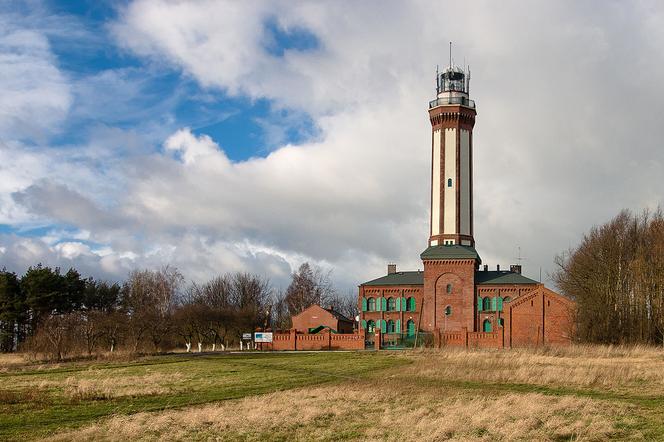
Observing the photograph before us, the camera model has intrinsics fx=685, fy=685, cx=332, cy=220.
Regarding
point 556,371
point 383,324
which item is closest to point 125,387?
point 556,371

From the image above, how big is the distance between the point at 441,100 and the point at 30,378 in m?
46.9

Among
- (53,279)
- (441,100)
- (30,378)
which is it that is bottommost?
(30,378)

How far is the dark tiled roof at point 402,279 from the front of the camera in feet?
222

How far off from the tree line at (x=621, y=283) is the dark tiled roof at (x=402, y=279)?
63.5ft

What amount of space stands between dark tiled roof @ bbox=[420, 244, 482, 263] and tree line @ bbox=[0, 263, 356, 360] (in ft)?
55.7

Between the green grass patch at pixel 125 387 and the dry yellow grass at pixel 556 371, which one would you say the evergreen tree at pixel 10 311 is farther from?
the dry yellow grass at pixel 556 371

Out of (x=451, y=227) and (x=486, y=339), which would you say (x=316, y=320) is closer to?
(x=451, y=227)

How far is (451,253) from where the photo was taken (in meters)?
62.2

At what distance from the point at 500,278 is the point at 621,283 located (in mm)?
17869

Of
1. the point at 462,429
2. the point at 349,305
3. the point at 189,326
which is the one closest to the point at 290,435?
the point at 462,429

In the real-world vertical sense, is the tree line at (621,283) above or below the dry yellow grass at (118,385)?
above

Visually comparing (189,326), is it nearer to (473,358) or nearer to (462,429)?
(473,358)

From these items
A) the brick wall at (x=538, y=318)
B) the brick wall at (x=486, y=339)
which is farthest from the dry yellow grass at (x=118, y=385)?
the brick wall at (x=538, y=318)

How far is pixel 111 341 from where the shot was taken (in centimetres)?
4784
